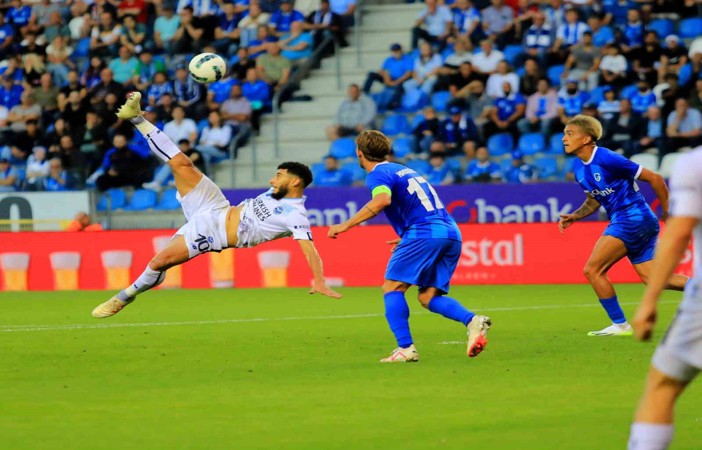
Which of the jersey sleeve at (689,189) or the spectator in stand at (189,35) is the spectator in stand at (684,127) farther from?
the jersey sleeve at (689,189)

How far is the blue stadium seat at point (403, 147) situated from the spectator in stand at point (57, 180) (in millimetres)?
6429

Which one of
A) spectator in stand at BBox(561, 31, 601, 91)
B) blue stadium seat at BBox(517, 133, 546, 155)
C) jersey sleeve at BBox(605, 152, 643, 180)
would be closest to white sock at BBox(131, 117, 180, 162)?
jersey sleeve at BBox(605, 152, 643, 180)

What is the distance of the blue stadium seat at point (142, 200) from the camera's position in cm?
2555

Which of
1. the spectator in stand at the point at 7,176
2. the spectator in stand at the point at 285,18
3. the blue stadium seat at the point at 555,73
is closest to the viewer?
the blue stadium seat at the point at 555,73

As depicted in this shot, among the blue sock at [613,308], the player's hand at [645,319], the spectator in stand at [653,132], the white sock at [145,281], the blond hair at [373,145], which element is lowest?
the blue sock at [613,308]

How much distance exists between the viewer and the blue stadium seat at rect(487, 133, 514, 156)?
24.5 m

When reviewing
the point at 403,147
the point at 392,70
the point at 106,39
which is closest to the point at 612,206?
the point at 403,147

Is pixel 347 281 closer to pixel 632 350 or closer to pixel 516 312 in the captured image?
pixel 516 312

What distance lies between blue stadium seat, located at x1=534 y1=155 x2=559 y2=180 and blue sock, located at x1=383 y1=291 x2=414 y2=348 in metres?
13.0

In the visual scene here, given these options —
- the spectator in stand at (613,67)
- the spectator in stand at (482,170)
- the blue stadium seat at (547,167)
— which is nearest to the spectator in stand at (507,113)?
the blue stadium seat at (547,167)

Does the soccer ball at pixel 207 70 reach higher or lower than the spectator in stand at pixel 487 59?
higher

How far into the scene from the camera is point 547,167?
24.0 m

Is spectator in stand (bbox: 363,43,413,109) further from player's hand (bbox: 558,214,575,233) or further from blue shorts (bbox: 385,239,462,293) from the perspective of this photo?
blue shorts (bbox: 385,239,462,293)

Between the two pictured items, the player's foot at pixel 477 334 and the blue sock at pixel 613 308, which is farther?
the blue sock at pixel 613 308
